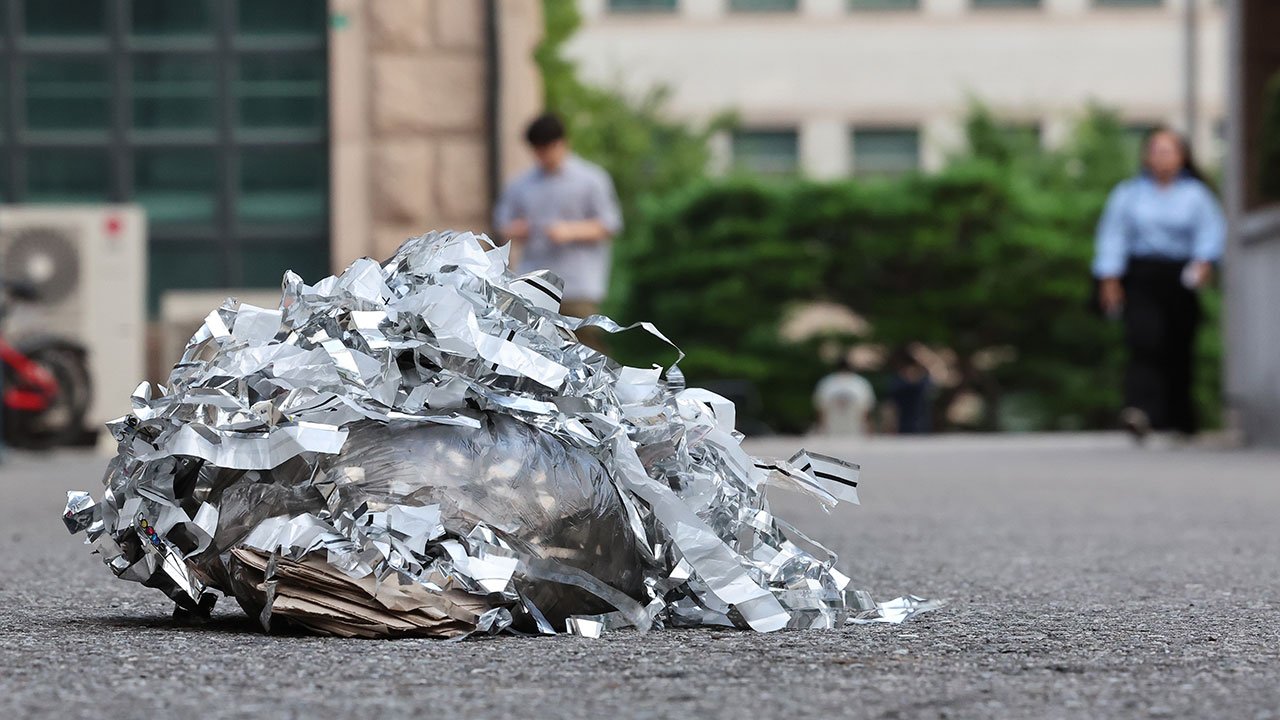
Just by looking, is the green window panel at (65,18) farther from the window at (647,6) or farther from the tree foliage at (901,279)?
the window at (647,6)

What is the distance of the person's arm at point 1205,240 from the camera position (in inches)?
462

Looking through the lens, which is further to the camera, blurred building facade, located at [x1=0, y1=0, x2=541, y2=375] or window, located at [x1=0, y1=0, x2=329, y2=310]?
window, located at [x1=0, y1=0, x2=329, y2=310]

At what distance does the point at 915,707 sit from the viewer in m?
2.50

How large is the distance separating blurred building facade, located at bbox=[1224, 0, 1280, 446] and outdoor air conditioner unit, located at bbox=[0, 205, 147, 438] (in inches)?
273

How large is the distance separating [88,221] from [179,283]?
2.47ft

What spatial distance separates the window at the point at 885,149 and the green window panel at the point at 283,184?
26.5 m

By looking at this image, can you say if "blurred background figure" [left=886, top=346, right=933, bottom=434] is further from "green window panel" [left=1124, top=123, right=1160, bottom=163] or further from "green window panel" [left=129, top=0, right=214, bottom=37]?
"green window panel" [left=129, top=0, right=214, bottom=37]

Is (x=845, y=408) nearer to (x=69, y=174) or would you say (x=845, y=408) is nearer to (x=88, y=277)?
(x=69, y=174)

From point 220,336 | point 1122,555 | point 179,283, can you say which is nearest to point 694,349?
point 179,283

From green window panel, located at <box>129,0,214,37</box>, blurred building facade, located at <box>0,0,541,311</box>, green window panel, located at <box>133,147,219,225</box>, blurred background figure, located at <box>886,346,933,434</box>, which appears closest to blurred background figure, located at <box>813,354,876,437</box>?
blurred background figure, located at <box>886,346,933,434</box>

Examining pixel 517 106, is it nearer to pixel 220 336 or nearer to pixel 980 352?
pixel 220 336

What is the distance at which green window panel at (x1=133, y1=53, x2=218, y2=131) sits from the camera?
12852 millimetres

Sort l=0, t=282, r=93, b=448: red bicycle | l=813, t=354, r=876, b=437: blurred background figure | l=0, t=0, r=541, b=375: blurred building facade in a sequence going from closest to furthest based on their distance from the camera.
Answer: l=0, t=282, r=93, b=448: red bicycle
l=0, t=0, r=541, b=375: blurred building facade
l=813, t=354, r=876, b=437: blurred background figure

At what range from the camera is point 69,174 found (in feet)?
42.6
